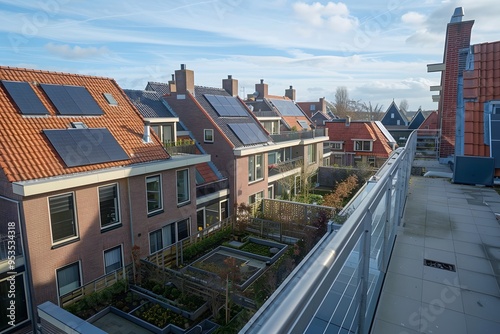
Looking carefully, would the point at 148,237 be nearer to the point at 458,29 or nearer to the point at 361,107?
the point at 458,29

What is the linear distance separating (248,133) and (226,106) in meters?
2.68

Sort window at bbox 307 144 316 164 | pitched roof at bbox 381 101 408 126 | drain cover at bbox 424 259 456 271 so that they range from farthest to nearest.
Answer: pitched roof at bbox 381 101 408 126 < window at bbox 307 144 316 164 < drain cover at bbox 424 259 456 271

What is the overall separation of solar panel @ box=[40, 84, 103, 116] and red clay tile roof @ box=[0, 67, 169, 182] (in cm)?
20

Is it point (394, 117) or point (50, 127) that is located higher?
point (394, 117)

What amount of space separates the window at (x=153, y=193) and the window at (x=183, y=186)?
4.04 ft

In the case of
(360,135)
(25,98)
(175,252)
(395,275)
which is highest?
(25,98)

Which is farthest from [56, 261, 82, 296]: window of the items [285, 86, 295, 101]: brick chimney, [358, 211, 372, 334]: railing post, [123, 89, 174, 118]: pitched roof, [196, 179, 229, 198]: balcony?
[285, 86, 295, 101]: brick chimney

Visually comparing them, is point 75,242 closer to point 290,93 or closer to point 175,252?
point 175,252

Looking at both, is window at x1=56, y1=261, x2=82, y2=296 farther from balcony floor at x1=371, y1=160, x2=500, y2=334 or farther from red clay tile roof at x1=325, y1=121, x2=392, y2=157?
red clay tile roof at x1=325, y1=121, x2=392, y2=157

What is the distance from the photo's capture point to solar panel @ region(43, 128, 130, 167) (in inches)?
441

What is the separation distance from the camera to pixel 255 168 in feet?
70.0

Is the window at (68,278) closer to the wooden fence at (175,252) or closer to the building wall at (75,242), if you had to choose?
the building wall at (75,242)

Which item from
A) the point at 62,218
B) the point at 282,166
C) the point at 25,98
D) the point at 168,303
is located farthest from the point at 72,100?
the point at 282,166

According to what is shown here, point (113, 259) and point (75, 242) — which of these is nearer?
point (75, 242)
